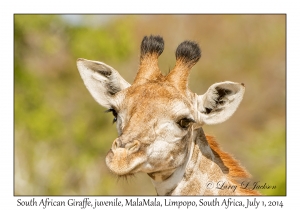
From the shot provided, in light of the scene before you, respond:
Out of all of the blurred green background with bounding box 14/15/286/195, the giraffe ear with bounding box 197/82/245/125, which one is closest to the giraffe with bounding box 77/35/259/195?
the giraffe ear with bounding box 197/82/245/125

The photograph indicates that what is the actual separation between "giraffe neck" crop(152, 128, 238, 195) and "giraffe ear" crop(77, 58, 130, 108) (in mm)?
1310

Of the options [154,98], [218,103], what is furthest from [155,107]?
[218,103]

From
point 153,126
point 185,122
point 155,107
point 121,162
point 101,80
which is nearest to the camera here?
point 121,162

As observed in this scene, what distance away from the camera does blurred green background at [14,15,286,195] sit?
35.0 meters

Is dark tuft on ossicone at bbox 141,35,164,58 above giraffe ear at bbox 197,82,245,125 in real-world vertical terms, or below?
above

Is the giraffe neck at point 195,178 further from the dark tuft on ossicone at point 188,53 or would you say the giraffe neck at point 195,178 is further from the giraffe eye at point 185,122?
the dark tuft on ossicone at point 188,53

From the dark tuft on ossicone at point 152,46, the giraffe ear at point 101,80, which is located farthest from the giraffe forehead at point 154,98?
the dark tuft on ossicone at point 152,46

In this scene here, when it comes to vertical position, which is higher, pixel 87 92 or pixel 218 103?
pixel 87 92

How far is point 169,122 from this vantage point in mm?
7902

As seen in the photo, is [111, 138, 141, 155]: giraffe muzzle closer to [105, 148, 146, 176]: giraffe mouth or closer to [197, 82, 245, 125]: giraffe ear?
[105, 148, 146, 176]: giraffe mouth

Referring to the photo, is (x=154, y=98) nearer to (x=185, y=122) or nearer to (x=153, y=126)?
(x=153, y=126)

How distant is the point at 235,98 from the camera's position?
824 cm

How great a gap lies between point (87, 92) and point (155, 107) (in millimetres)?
34936
